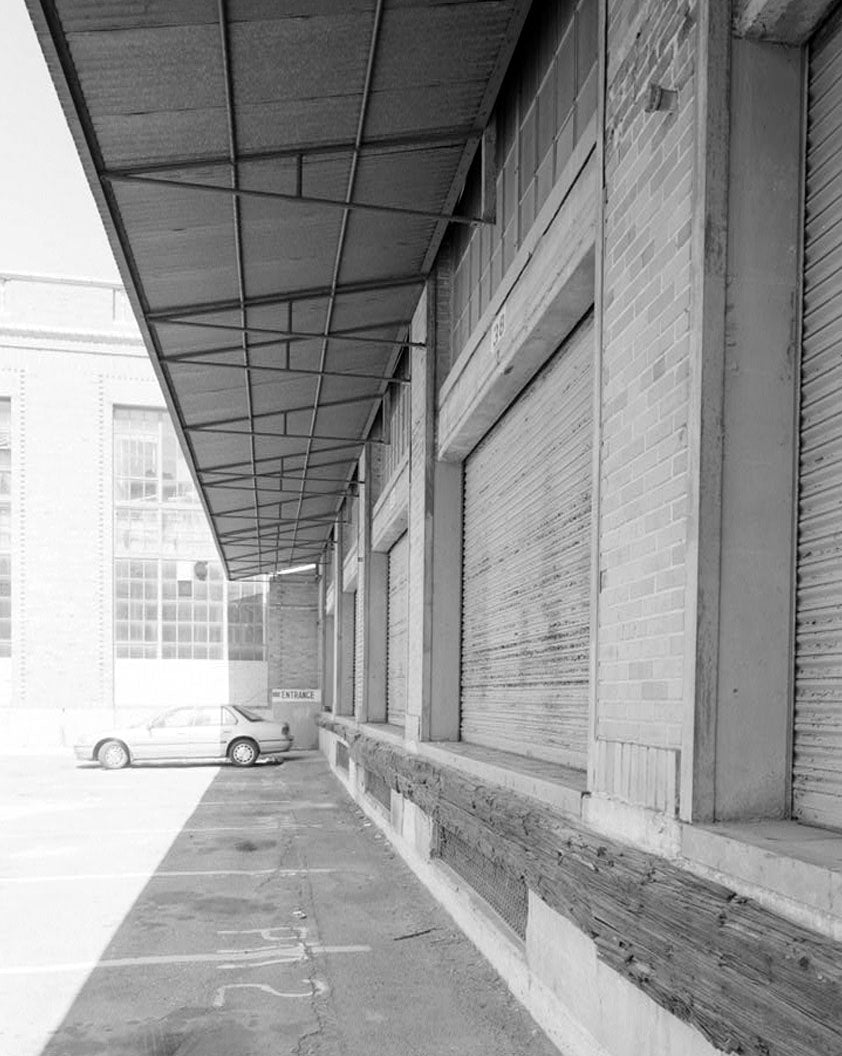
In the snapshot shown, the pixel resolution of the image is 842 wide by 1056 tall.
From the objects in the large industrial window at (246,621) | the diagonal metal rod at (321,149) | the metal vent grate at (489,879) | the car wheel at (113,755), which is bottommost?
the car wheel at (113,755)

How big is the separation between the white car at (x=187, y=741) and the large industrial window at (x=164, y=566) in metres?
9.54

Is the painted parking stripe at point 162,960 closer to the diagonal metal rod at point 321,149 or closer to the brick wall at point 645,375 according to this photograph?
the brick wall at point 645,375

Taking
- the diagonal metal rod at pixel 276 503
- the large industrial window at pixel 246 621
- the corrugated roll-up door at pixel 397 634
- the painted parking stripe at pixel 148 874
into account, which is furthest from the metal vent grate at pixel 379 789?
the large industrial window at pixel 246 621

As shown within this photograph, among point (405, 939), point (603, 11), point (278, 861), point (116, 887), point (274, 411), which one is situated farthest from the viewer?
point (274, 411)

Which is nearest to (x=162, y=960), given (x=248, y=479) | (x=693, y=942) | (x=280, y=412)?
(x=693, y=942)

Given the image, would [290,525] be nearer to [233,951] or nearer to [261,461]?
[261,461]

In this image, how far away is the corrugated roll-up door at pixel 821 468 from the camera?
3004mm

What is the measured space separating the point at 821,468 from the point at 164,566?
96.5 feet

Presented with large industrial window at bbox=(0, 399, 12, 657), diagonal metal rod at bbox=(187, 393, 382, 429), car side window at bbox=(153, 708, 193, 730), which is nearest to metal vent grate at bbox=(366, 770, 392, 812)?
diagonal metal rod at bbox=(187, 393, 382, 429)

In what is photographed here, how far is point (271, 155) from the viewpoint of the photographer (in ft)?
20.5

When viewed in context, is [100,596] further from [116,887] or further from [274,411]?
[116,887]

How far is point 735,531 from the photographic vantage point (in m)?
3.19

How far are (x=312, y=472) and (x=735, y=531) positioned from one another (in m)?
13.5

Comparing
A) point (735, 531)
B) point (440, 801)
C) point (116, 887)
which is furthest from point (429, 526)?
point (735, 531)
